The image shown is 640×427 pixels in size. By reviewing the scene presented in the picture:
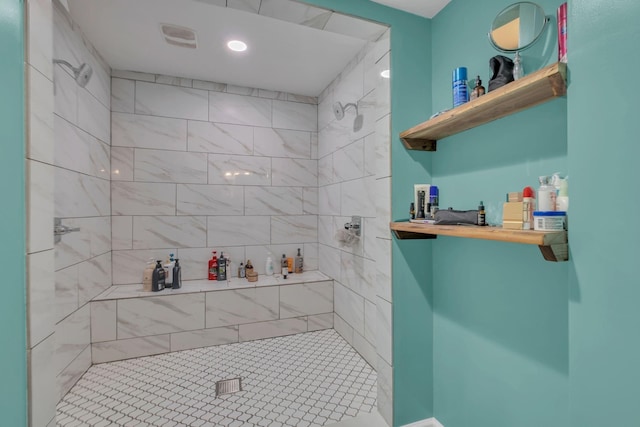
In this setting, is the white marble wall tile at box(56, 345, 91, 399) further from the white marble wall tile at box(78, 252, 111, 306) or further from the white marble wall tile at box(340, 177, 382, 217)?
the white marble wall tile at box(340, 177, 382, 217)

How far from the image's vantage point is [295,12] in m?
1.29

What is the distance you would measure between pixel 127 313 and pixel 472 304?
7.44ft

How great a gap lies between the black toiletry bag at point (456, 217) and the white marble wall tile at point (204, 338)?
75.2 inches

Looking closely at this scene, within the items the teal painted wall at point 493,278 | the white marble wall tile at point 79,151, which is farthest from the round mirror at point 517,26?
the white marble wall tile at point 79,151

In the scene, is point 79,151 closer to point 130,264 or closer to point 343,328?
point 130,264

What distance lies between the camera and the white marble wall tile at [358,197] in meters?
2.00

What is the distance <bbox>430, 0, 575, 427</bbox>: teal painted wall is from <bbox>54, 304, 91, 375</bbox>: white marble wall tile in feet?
6.88

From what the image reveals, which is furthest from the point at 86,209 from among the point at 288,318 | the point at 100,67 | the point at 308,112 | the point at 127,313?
the point at 308,112

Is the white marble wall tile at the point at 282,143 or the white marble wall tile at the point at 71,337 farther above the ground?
the white marble wall tile at the point at 282,143

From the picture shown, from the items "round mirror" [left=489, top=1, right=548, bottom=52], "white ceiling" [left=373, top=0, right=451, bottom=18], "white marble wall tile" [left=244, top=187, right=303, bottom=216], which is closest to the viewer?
"round mirror" [left=489, top=1, right=548, bottom=52]

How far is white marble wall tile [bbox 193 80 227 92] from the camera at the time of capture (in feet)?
8.45

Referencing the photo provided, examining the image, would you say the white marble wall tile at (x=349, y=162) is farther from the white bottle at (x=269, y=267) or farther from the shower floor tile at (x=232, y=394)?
the shower floor tile at (x=232, y=394)

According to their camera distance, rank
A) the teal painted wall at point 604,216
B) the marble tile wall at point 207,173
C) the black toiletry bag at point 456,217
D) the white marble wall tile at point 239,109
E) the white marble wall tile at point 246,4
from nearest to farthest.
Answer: the teal painted wall at point 604,216
the black toiletry bag at point 456,217
the white marble wall tile at point 246,4
the marble tile wall at point 207,173
the white marble wall tile at point 239,109

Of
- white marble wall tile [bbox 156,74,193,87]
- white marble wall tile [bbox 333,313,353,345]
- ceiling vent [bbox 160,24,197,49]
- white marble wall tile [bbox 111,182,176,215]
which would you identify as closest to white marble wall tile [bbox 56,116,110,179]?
white marble wall tile [bbox 111,182,176,215]
